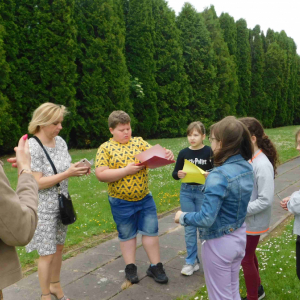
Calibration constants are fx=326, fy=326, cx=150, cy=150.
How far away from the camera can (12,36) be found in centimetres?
1333

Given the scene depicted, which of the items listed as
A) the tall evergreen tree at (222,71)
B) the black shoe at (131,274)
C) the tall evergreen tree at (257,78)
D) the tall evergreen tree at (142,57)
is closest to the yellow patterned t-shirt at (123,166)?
the black shoe at (131,274)

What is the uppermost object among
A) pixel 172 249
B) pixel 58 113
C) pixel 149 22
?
pixel 149 22

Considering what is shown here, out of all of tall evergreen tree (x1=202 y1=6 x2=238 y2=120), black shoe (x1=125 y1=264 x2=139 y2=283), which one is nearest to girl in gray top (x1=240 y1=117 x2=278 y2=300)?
black shoe (x1=125 y1=264 x2=139 y2=283)

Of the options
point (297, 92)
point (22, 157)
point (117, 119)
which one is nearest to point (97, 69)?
point (117, 119)

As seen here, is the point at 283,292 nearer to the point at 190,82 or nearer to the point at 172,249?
the point at 172,249

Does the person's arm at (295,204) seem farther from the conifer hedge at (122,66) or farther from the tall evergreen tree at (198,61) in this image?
the tall evergreen tree at (198,61)

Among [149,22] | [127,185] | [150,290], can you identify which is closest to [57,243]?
[127,185]

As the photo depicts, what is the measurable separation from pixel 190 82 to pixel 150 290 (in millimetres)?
21738

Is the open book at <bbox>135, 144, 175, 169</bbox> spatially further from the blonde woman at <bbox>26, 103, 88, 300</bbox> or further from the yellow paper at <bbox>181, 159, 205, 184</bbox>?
the blonde woman at <bbox>26, 103, 88, 300</bbox>

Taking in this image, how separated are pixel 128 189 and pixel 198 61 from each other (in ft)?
71.4

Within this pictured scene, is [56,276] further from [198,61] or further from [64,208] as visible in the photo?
[198,61]

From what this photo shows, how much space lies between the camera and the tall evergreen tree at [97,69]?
645 inches

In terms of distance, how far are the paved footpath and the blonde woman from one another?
51 centimetres

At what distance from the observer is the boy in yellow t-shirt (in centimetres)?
349
